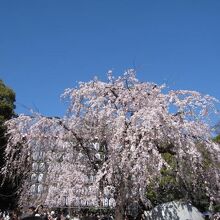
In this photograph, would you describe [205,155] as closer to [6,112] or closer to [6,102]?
[6,112]

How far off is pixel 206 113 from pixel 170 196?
7.43 m

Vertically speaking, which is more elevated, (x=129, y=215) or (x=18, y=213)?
(x=18, y=213)

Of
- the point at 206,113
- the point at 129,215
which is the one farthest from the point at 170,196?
the point at 206,113

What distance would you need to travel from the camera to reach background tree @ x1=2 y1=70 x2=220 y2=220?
8133 mm

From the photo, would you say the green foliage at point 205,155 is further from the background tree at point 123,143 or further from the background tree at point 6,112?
the background tree at point 6,112

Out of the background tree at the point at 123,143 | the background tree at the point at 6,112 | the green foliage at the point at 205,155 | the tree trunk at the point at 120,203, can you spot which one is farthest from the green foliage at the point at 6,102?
the green foliage at the point at 205,155

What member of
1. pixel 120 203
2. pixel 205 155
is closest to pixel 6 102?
pixel 120 203

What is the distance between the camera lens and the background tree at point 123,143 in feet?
26.7

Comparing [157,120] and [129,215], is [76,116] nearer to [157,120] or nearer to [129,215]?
[157,120]

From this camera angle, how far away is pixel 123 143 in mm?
8438

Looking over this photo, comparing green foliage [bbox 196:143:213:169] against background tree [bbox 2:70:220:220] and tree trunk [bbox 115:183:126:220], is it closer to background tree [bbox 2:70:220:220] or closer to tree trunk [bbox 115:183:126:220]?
background tree [bbox 2:70:220:220]

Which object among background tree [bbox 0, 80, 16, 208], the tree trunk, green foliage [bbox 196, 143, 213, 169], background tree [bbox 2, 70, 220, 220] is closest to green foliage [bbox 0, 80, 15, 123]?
background tree [bbox 0, 80, 16, 208]

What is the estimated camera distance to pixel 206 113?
29.3 ft

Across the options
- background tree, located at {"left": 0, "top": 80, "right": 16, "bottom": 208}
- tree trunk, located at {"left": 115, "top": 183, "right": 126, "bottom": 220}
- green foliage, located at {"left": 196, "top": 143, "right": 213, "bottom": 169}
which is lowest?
tree trunk, located at {"left": 115, "top": 183, "right": 126, "bottom": 220}
